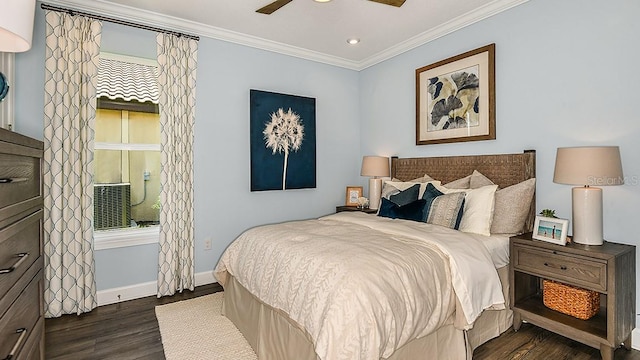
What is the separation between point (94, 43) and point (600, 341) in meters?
4.36

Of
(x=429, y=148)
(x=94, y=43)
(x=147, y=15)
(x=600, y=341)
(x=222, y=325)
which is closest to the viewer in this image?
(x=600, y=341)

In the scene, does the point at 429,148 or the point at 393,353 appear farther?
Answer: the point at 429,148

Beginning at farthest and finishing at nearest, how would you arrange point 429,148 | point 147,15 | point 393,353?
point 429,148 < point 147,15 < point 393,353

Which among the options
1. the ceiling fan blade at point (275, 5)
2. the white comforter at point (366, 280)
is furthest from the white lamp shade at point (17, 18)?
the white comforter at point (366, 280)

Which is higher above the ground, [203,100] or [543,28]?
[543,28]

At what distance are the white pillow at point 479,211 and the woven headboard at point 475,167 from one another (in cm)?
33

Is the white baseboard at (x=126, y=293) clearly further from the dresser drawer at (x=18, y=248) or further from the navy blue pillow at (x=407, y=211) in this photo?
the navy blue pillow at (x=407, y=211)

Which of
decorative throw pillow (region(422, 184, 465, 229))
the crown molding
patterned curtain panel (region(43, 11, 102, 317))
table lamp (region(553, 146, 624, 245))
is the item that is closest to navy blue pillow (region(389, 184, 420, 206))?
decorative throw pillow (region(422, 184, 465, 229))

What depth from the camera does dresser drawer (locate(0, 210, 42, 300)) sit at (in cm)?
123

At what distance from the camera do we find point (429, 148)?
3695 mm

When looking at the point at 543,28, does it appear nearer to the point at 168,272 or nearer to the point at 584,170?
the point at 584,170

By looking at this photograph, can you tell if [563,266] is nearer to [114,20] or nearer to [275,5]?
[275,5]

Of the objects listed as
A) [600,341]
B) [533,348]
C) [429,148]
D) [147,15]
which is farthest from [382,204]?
[147,15]

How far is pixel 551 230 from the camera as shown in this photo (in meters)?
2.29
